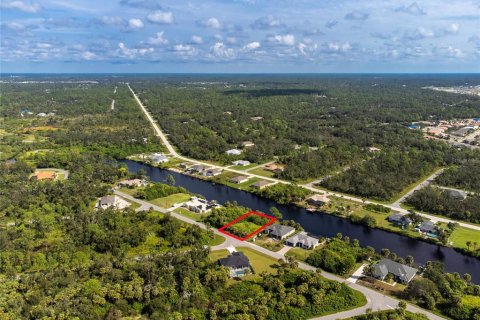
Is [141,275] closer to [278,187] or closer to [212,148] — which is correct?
[278,187]

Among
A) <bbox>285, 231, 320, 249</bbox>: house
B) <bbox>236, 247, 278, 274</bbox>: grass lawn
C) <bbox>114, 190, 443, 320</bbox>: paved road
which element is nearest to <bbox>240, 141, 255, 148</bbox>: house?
<bbox>114, 190, 443, 320</bbox>: paved road

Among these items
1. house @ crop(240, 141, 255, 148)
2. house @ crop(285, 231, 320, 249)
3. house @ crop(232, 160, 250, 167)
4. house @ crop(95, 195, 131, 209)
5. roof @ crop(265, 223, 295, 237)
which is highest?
house @ crop(240, 141, 255, 148)

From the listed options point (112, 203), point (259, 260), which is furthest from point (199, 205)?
point (259, 260)

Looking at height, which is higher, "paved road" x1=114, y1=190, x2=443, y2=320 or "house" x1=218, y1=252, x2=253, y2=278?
"house" x1=218, y1=252, x2=253, y2=278

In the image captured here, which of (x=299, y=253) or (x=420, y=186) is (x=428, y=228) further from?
(x=420, y=186)

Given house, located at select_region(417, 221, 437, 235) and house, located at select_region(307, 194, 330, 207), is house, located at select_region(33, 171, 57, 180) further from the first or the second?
house, located at select_region(417, 221, 437, 235)

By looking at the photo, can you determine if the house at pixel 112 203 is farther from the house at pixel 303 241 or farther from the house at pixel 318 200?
the house at pixel 318 200

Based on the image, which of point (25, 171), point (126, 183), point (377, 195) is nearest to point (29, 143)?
point (25, 171)
